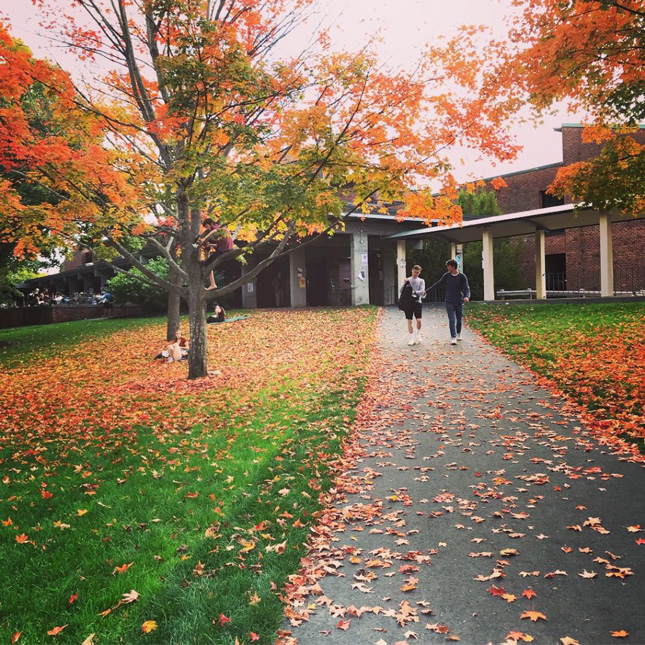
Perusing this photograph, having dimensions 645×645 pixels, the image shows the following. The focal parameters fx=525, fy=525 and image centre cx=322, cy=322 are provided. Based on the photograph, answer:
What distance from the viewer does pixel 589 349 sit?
33.0 feet

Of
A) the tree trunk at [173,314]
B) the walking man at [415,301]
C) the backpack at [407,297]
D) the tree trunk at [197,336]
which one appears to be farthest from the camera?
the tree trunk at [173,314]

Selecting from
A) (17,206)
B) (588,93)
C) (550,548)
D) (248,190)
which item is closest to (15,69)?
(17,206)

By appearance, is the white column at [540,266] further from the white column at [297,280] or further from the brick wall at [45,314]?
the brick wall at [45,314]

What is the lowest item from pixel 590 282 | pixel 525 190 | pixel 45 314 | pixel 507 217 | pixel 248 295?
pixel 45 314

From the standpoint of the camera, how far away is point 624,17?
22.5ft

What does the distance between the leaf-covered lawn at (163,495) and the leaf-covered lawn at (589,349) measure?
319 centimetres

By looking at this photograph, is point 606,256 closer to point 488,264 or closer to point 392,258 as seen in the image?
point 488,264

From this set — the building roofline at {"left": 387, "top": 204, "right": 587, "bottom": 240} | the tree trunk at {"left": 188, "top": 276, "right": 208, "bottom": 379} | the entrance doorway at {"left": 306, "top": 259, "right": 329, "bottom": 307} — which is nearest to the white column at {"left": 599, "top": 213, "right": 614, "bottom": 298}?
the building roofline at {"left": 387, "top": 204, "right": 587, "bottom": 240}

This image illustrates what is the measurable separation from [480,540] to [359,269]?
21.3 meters

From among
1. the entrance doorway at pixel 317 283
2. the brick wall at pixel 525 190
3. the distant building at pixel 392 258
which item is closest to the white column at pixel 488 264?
the distant building at pixel 392 258

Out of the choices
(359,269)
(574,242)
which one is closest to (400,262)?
(359,269)

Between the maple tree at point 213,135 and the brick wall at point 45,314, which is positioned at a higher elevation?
the maple tree at point 213,135

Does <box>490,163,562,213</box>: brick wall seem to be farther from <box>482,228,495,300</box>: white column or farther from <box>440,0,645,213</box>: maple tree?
<box>440,0,645,213</box>: maple tree

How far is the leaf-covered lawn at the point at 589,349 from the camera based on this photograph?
6598 mm
